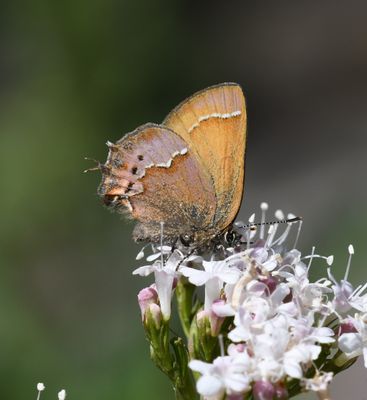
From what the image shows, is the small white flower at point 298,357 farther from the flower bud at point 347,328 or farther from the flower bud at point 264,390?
the flower bud at point 347,328

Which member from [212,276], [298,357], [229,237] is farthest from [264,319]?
[229,237]

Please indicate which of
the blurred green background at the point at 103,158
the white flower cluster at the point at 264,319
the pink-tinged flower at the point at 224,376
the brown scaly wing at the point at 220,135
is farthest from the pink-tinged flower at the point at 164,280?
the blurred green background at the point at 103,158

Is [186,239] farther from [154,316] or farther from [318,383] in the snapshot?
[318,383]

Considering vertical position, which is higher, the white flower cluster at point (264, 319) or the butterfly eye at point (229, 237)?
the butterfly eye at point (229, 237)

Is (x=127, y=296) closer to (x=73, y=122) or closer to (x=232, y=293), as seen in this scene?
(x=73, y=122)

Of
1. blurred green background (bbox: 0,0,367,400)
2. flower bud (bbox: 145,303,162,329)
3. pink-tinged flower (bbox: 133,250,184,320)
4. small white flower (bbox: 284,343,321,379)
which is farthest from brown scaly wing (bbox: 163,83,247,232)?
blurred green background (bbox: 0,0,367,400)
